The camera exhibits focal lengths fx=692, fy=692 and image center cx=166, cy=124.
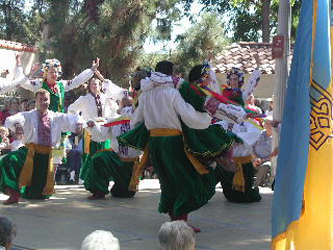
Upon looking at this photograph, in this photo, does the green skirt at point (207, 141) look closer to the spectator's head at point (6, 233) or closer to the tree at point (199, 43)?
the spectator's head at point (6, 233)

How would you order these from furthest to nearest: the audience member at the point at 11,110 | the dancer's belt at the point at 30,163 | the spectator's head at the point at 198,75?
the audience member at the point at 11,110 → the dancer's belt at the point at 30,163 → the spectator's head at the point at 198,75

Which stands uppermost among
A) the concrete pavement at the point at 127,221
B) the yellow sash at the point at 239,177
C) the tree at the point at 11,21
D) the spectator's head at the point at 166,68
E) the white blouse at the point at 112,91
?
the tree at the point at 11,21

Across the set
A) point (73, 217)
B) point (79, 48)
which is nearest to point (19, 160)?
point (73, 217)

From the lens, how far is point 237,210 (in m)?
8.21

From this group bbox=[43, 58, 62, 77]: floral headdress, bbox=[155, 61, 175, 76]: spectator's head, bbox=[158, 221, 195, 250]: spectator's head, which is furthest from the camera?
bbox=[43, 58, 62, 77]: floral headdress

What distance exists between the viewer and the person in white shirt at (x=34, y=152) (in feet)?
27.1

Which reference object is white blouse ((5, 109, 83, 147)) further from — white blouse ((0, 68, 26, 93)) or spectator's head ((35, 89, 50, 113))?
white blouse ((0, 68, 26, 93))


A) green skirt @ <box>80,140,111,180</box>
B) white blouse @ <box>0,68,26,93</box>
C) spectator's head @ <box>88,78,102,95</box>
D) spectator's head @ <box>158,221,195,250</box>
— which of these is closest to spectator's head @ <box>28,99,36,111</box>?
spectator's head @ <box>88,78,102,95</box>

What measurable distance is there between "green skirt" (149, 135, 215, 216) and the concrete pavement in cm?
37

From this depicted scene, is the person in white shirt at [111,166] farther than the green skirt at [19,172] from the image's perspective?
Yes

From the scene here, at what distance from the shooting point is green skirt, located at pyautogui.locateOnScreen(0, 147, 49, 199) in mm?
8215

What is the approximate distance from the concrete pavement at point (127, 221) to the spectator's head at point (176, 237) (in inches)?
96.6

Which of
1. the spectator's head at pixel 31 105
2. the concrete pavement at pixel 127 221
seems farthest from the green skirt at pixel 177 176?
the spectator's head at pixel 31 105

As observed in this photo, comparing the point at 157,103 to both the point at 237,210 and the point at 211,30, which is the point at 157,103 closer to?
the point at 237,210
